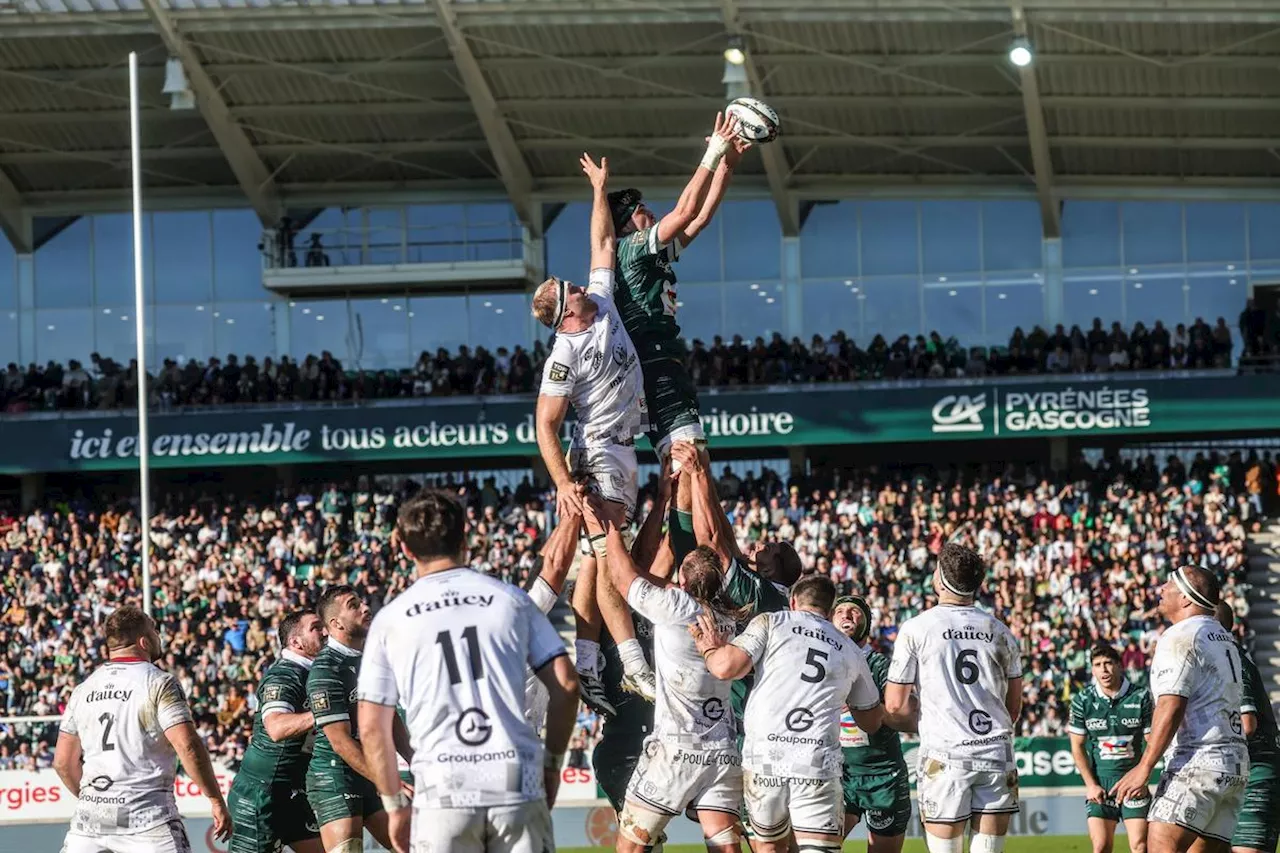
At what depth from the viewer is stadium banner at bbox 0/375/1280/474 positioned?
35.2 metres

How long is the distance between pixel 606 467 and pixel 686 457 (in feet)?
2.21

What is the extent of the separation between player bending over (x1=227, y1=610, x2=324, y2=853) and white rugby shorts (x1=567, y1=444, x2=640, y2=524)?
1.93 meters

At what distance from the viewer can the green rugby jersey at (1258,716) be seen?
11.5 metres

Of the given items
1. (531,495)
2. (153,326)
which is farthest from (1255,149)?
(153,326)

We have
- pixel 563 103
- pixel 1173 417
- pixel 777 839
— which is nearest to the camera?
pixel 777 839

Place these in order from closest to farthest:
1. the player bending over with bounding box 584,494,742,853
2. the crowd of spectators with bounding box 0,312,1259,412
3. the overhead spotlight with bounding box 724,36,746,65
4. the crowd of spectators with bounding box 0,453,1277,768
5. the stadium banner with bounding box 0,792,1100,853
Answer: the player bending over with bounding box 584,494,742,853 < the stadium banner with bounding box 0,792,1100,853 < the crowd of spectators with bounding box 0,453,1277,768 < the overhead spotlight with bounding box 724,36,746,65 < the crowd of spectators with bounding box 0,312,1259,412

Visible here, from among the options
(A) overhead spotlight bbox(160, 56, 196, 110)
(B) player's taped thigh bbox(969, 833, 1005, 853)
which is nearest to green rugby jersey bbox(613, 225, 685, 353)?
(B) player's taped thigh bbox(969, 833, 1005, 853)

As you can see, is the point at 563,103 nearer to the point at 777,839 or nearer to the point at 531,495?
the point at 531,495

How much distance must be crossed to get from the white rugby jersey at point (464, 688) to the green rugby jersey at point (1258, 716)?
595 cm

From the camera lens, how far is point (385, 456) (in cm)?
3709

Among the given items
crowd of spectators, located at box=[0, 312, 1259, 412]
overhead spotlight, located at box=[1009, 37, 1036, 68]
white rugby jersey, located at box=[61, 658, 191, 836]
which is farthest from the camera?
crowd of spectators, located at box=[0, 312, 1259, 412]

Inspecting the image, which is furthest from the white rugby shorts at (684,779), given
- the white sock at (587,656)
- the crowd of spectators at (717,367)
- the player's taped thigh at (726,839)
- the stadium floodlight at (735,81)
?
the crowd of spectators at (717,367)

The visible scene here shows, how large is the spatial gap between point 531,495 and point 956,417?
867 centimetres

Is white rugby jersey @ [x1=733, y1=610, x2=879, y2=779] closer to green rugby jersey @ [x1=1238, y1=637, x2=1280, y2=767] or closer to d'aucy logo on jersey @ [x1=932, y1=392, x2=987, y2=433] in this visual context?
green rugby jersey @ [x1=1238, y1=637, x2=1280, y2=767]
